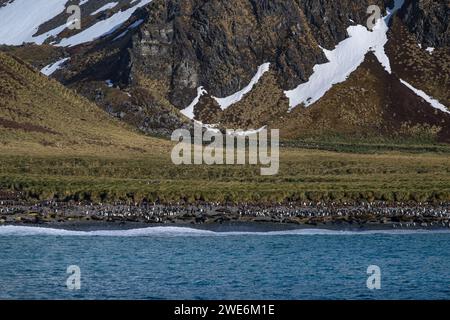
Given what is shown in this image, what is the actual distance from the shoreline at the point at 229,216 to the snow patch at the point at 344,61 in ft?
338

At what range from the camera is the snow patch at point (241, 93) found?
174875 mm

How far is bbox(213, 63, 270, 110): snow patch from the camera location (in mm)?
174875

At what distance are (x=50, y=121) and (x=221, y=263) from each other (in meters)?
82.0

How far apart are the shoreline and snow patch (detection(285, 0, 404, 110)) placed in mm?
103062

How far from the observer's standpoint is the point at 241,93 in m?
179

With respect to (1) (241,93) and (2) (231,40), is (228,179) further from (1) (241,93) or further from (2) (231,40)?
(2) (231,40)

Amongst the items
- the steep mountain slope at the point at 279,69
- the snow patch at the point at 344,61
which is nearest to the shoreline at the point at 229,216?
the steep mountain slope at the point at 279,69

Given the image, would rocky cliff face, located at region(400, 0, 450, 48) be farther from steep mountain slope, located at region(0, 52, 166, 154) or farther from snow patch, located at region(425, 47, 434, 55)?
steep mountain slope, located at region(0, 52, 166, 154)

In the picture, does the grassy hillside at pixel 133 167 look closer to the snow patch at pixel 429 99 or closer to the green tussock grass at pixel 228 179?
the green tussock grass at pixel 228 179

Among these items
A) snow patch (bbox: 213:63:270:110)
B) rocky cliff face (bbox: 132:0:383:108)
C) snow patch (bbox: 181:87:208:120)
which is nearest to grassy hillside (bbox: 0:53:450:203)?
snow patch (bbox: 181:87:208:120)

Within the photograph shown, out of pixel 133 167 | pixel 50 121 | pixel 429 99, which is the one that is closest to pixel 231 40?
pixel 429 99
